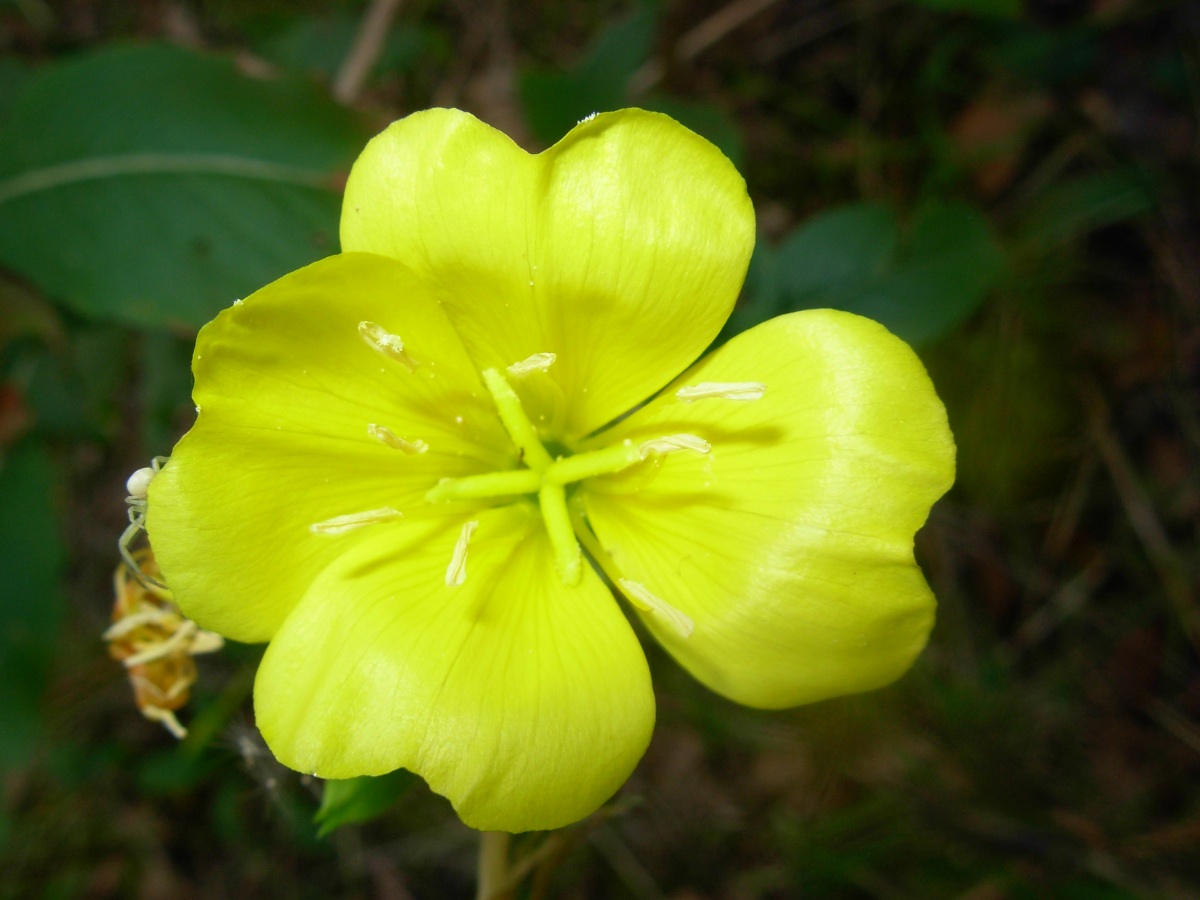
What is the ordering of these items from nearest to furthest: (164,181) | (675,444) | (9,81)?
(675,444) → (164,181) → (9,81)

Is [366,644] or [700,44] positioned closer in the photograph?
[366,644]

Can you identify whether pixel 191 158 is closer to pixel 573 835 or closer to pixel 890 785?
pixel 573 835

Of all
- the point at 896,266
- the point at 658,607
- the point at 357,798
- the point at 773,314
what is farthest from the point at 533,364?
the point at 896,266

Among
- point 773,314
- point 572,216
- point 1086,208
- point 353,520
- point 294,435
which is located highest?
point 572,216

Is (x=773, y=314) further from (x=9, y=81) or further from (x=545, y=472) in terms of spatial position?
(x=9, y=81)

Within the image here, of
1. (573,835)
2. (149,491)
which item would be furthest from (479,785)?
(149,491)

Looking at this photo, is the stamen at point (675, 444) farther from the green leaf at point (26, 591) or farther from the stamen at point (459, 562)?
the green leaf at point (26, 591)
